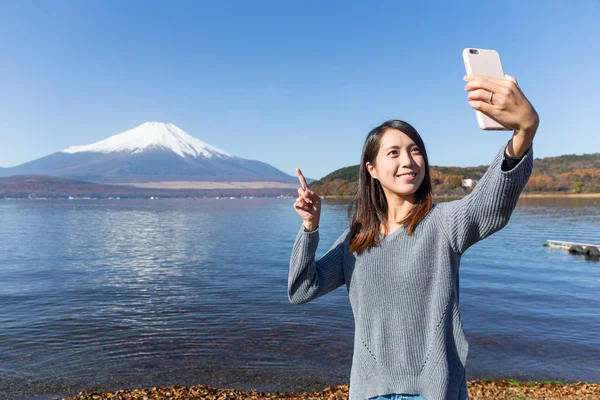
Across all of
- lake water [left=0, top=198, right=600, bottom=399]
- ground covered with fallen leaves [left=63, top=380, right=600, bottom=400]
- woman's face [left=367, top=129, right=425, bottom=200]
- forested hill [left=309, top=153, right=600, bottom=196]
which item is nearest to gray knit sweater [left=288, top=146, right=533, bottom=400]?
woman's face [left=367, top=129, right=425, bottom=200]

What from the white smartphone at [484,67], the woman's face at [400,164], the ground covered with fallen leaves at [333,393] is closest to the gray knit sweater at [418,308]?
the woman's face at [400,164]

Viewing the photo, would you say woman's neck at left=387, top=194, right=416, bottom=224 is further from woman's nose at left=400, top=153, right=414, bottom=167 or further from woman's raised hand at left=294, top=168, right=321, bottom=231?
woman's raised hand at left=294, top=168, right=321, bottom=231

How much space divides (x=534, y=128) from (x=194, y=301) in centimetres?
1655

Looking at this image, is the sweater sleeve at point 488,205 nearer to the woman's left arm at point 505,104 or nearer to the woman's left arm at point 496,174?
the woman's left arm at point 496,174

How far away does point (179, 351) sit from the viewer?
10977mm

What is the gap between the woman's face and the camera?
6.59ft

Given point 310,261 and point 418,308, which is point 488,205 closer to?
point 418,308

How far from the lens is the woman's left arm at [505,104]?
1533mm

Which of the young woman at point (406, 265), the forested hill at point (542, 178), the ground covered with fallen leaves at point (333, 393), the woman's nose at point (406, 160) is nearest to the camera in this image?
the young woman at point (406, 265)

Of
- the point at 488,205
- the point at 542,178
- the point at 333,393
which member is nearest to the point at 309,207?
the point at 488,205

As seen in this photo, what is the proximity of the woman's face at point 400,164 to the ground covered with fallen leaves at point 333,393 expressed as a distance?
20.9 ft

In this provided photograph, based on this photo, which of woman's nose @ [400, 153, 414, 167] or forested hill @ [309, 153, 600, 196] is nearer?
woman's nose @ [400, 153, 414, 167]

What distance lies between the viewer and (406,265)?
1949mm

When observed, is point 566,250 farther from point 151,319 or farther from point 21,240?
point 21,240
